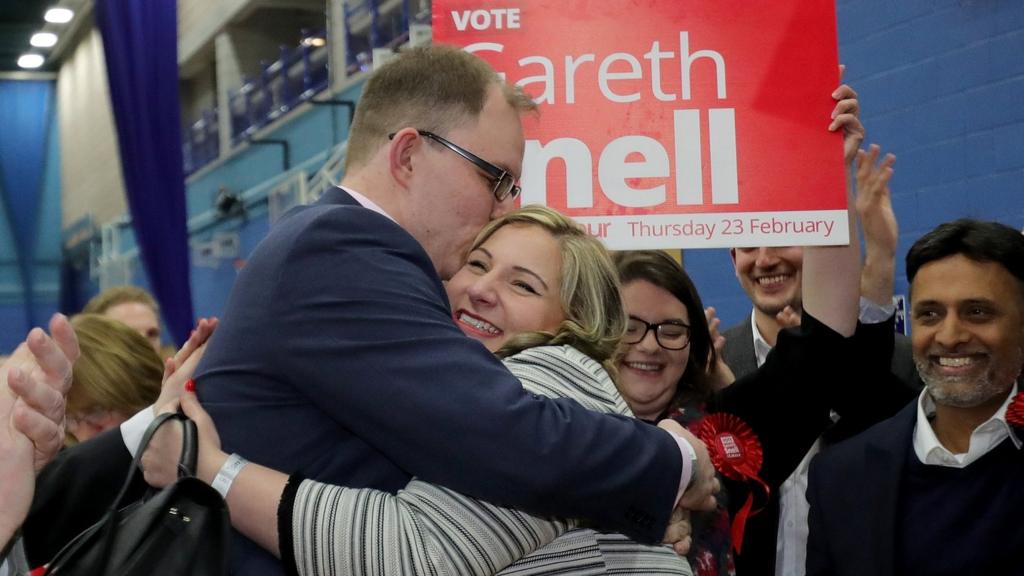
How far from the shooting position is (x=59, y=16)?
17.8m

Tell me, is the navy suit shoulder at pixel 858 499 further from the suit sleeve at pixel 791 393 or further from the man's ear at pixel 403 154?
the man's ear at pixel 403 154

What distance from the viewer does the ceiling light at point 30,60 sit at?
18.4 meters

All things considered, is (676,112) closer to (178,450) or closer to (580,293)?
(580,293)

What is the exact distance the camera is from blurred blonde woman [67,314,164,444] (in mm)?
2775

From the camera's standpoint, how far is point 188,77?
17.2 meters

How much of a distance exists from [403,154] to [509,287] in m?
0.34

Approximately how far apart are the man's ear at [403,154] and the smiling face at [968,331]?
5.02 feet

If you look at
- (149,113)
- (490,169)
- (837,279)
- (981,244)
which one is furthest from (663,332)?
(149,113)

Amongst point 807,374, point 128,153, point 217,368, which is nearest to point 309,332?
point 217,368

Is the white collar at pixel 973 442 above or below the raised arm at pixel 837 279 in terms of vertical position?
below

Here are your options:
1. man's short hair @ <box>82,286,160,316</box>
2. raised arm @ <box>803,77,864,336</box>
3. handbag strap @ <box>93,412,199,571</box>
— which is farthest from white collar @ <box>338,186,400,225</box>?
man's short hair @ <box>82,286,160,316</box>

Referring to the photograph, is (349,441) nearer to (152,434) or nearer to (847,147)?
(152,434)

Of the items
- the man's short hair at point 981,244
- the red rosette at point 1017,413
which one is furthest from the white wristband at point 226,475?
the man's short hair at point 981,244

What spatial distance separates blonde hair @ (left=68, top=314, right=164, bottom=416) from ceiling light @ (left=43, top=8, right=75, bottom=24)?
53.1 ft
